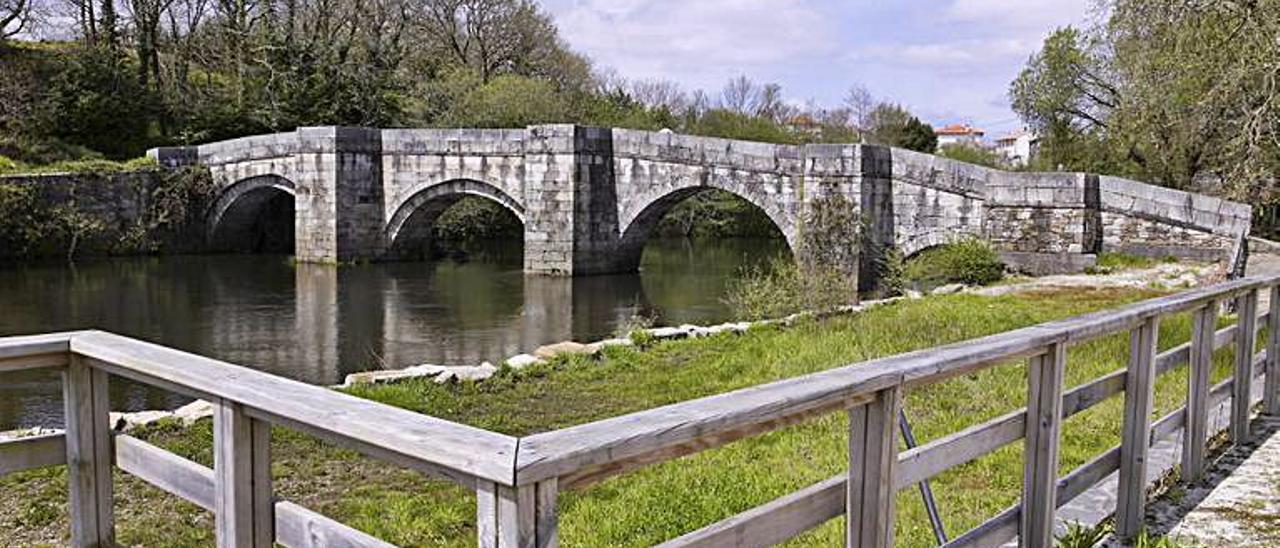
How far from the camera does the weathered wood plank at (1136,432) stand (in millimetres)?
3535

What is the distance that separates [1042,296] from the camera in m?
11.6

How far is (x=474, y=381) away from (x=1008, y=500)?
441 centimetres

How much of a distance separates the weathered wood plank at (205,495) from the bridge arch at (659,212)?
16.4m

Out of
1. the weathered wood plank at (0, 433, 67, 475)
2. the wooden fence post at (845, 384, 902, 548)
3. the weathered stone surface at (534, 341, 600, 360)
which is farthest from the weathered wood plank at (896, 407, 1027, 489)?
the weathered stone surface at (534, 341, 600, 360)

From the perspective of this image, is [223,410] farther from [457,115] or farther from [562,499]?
[457,115]

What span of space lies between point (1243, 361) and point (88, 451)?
4620 millimetres

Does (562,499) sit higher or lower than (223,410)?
lower

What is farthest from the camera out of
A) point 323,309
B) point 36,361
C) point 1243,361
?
point 323,309

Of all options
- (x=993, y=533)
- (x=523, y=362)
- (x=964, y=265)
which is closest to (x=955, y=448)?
(x=993, y=533)

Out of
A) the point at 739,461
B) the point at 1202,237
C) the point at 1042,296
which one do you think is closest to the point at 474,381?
the point at 739,461

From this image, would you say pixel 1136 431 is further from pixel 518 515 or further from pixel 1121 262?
pixel 1121 262

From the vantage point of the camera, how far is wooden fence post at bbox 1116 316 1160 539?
354 centimetres

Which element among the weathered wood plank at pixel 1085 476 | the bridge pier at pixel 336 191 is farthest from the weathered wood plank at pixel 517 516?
the bridge pier at pixel 336 191

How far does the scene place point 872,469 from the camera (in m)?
2.19
